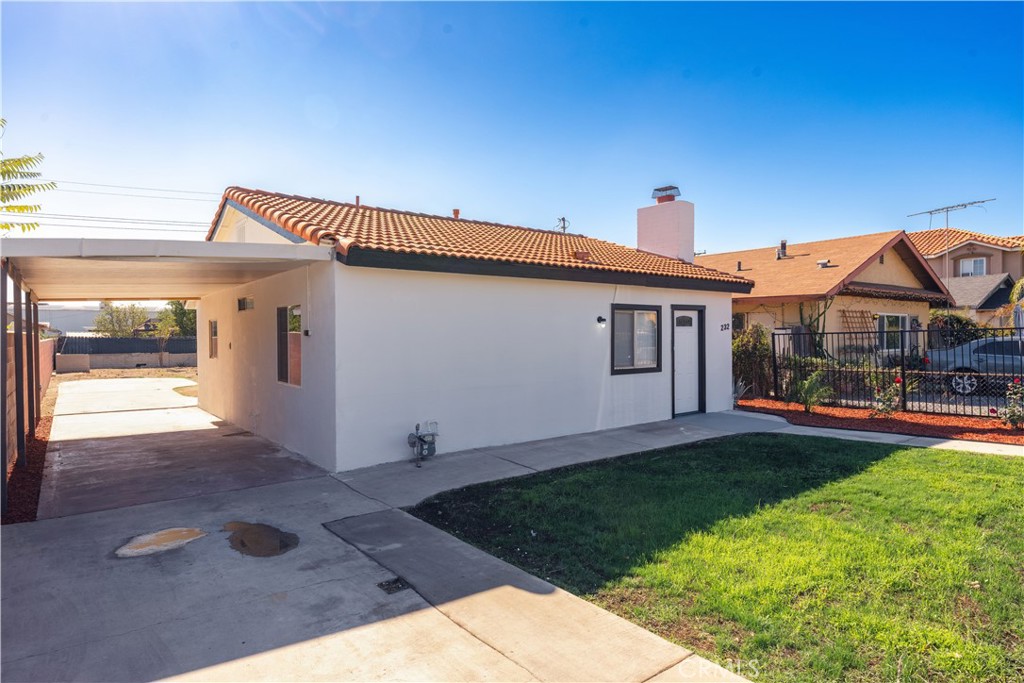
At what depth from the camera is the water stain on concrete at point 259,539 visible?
5.06 metres

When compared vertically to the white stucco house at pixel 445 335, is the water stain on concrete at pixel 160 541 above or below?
below

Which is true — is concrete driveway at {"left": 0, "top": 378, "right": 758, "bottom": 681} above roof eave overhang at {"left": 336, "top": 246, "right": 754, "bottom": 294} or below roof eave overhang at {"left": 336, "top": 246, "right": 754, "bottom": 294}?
below

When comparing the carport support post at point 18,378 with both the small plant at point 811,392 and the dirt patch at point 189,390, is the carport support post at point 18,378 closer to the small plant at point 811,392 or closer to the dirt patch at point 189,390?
the dirt patch at point 189,390

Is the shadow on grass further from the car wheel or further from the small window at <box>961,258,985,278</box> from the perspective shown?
the small window at <box>961,258,985,278</box>

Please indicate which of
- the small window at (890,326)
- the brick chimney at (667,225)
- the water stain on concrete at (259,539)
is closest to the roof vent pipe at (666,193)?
the brick chimney at (667,225)

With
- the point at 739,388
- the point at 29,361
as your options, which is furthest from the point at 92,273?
the point at 739,388

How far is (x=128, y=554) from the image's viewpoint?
4977 millimetres

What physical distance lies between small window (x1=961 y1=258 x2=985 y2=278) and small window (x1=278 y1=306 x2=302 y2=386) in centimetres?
3671

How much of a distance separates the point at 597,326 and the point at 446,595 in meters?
7.07

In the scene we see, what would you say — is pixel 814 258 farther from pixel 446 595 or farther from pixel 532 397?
pixel 446 595

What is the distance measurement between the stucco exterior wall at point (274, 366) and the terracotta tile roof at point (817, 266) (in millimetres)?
14039

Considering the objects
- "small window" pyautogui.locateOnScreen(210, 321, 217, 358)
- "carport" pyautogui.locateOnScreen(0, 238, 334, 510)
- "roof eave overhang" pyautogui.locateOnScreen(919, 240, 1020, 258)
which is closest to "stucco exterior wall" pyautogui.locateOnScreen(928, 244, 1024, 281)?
"roof eave overhang" pyautogui.locateOnScreen(919, 240, 1020, 258)

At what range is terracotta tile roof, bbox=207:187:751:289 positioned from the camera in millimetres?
8219

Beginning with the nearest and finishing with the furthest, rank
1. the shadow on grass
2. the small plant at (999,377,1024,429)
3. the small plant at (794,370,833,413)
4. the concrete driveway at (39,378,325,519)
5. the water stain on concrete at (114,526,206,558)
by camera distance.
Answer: the shadow on grass, the water stain on concrete at (114,526,206,558), the concrete driveway at (39,378,325,519), the small plant at (999,377,1024,429), the small plant at (794,370,833,413)
